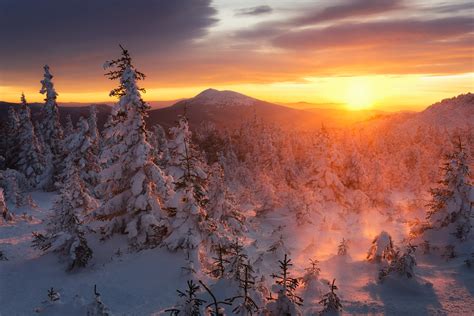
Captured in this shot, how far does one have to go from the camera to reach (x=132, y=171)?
1995 cm

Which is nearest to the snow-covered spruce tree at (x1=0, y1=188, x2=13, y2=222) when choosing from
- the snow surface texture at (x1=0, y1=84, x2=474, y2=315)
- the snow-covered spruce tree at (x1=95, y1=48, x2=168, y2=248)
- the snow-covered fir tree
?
the snow surface texture at (x1=0, y1=84, x2=474, y2=315)

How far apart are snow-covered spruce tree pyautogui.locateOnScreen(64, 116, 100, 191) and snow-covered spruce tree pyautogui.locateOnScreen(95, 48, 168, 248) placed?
1951 cm

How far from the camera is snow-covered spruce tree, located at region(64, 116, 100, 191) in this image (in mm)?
37969

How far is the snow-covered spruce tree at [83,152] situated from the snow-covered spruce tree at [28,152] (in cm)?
1173

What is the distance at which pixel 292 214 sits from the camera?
40875 millimetres

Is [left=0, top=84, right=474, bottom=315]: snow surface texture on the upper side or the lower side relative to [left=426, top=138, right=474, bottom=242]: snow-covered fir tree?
lower

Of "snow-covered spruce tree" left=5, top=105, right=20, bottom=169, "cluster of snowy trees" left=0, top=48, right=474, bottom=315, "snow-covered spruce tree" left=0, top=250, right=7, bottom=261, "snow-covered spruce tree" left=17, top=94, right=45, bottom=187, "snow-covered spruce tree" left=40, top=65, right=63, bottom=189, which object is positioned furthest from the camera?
"snow-covered spruce tree" left=5, top=105, right=20, bottom=169

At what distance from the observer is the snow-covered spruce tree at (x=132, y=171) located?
18984 millimetres

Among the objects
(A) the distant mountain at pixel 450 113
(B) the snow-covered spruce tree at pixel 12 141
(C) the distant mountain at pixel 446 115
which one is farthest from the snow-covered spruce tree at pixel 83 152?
(A) the distant mountain at pixel 450 113

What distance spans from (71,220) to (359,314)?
48.2ft

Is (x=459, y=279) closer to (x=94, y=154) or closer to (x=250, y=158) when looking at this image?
(x=94, y=154)

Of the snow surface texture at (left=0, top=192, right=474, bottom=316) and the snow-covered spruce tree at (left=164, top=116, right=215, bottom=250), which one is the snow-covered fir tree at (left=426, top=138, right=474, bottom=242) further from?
the snow-covered spruce tree at (left=164, top=116, right=215, bottom=250)

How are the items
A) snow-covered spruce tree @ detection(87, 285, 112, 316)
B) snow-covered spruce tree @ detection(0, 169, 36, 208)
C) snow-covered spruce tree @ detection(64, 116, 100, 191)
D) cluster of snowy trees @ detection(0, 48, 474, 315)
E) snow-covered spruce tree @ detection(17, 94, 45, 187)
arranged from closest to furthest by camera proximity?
1. snow-covered spruce tree @ detection(87, 285, 112, 316)
2. cluster of snowy trees @ detection(0, 48, 474, 315)
3. snow-covered spruce tree @ detection(0, 169, 36, 208)
4. snow-covered spruce tree @ detection(64, 116, 100, 191)
5. snow-covered spruce tree @ detection(17, 94, 45, 187)

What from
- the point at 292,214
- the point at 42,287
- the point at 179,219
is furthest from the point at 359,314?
the point at 292,214
